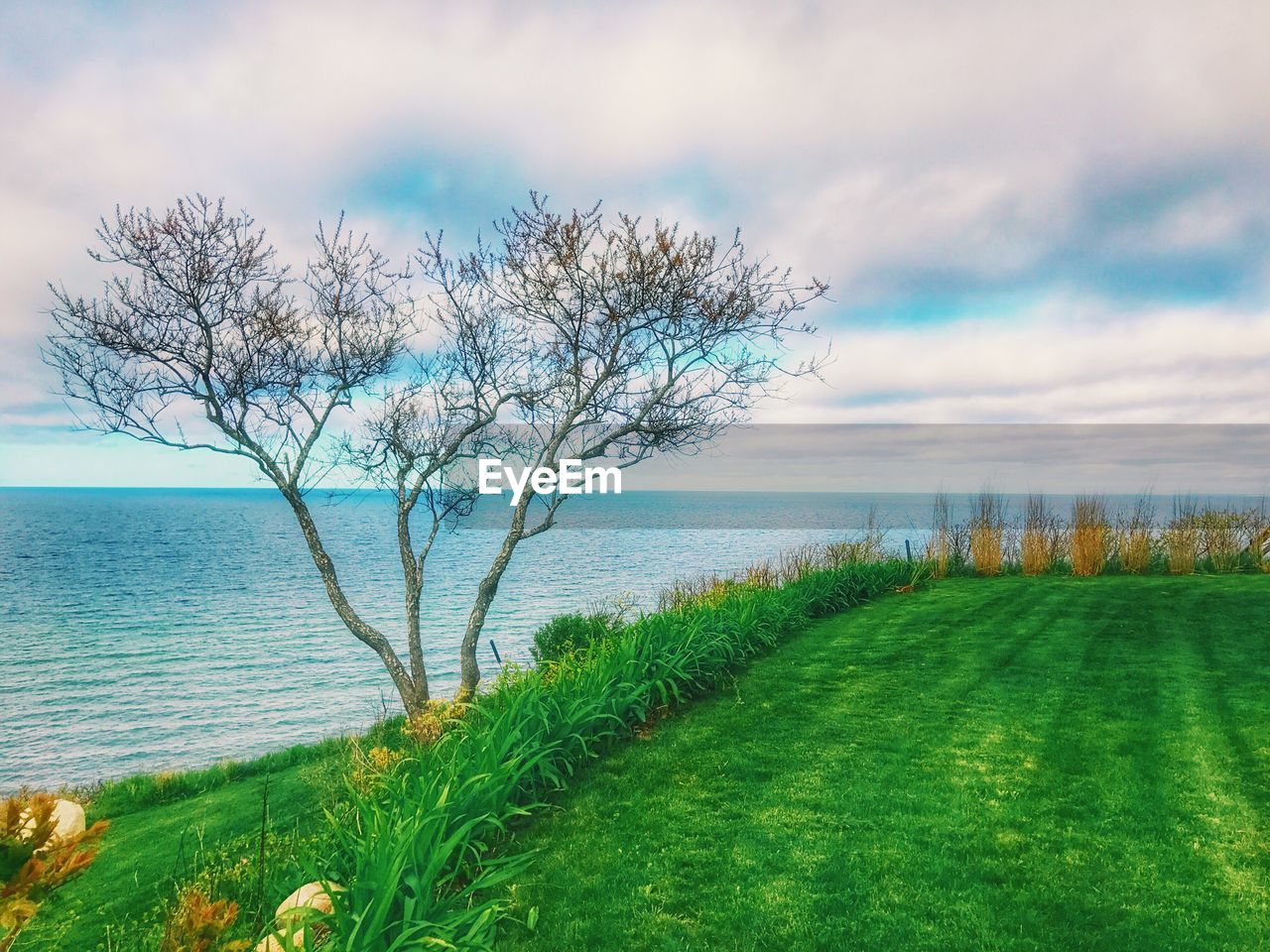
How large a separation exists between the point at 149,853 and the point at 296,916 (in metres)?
5.17

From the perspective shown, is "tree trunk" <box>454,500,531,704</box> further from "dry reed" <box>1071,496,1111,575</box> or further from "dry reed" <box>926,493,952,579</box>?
"dry reed" <box>1071,496,1111,575</box>

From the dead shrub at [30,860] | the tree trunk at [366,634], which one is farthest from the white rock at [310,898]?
the tree trunk at [366,634]

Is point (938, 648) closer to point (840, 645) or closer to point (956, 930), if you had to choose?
point (840, 645)

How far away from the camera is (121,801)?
1041cm

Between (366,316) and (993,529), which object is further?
(993,529)

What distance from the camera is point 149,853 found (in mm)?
7043

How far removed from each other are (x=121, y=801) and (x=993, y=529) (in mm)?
16364

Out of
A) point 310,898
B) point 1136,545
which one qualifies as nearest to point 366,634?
point 310,898

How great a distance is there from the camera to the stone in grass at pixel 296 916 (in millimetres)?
2869

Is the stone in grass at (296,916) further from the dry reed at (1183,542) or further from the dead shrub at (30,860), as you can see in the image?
the dry reed at (1183,542)

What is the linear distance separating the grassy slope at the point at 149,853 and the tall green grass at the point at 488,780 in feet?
2.65

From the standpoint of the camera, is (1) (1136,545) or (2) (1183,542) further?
(1) (1136,545)

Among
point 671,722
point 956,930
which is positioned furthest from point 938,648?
point 956,930

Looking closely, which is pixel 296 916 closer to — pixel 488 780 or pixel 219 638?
pixel 488 780
